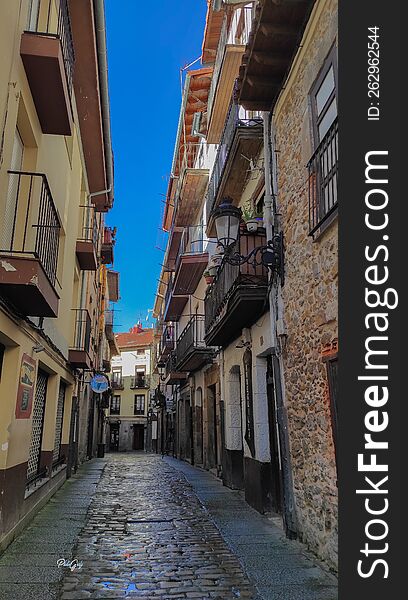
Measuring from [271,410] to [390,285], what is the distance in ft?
19.6

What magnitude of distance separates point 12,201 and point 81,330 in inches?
292

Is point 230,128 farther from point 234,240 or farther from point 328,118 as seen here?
point 328,118

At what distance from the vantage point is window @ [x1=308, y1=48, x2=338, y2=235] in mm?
5312

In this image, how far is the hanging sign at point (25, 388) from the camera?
22.0 feet

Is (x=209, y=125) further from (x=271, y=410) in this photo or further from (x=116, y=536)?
(x=116, y=536)

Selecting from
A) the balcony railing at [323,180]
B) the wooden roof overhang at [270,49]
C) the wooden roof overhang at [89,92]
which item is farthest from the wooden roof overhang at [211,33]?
the balcony railing at [323,180]

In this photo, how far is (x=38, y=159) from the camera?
7.28 metres

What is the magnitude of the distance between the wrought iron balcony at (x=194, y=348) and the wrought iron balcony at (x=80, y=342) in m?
3.54

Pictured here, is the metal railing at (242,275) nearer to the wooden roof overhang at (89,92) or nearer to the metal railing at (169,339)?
the wooden roof overhang at (89,92)

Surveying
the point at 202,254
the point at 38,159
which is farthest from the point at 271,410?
the point at 202,254

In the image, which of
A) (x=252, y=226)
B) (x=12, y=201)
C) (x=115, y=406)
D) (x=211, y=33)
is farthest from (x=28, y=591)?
(x=115, y=406)

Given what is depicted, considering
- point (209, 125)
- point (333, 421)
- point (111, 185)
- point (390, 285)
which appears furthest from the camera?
point (111, 185)

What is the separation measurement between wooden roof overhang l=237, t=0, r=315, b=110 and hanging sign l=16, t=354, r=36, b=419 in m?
5.13
